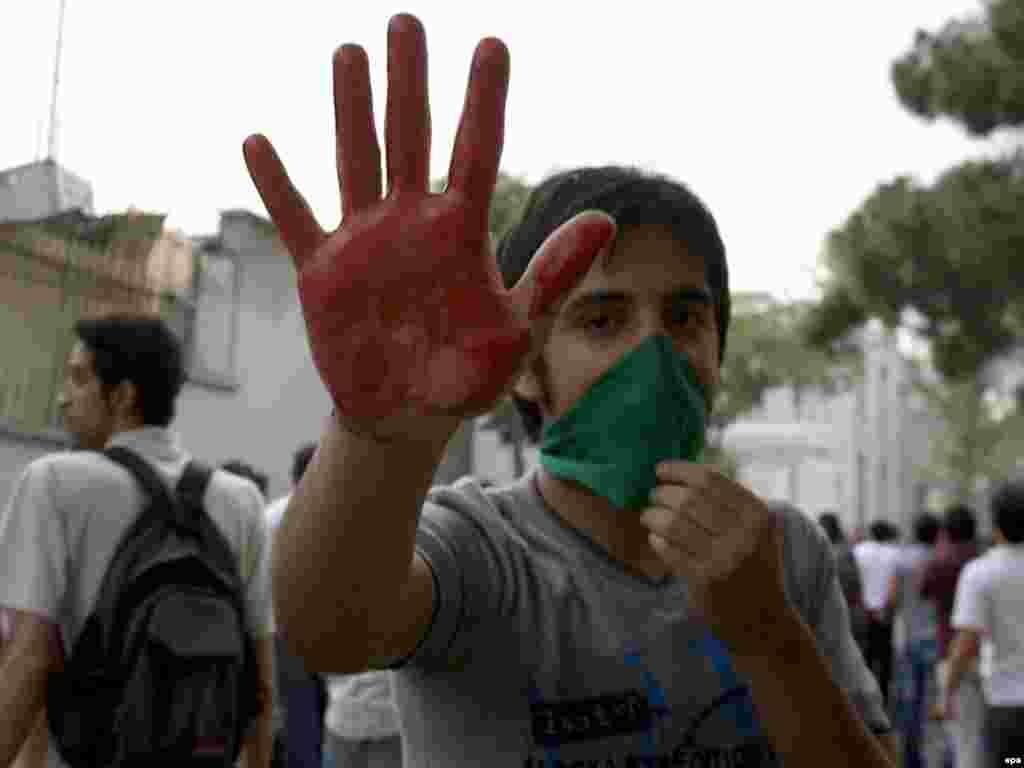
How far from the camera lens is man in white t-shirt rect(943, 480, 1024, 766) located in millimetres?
5516

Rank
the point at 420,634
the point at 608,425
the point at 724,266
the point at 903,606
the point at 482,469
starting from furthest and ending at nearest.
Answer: the point at 482,469 < the point at 903,606 < the point at 724,266 < the point at 608,425 < the point at 420,634

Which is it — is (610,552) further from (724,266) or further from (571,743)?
(724,266)

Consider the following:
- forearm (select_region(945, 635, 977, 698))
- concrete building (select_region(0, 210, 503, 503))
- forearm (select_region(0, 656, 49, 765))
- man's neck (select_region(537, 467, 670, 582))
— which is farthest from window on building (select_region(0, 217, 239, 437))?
forearm (select_region(945, 635, 977, 698))

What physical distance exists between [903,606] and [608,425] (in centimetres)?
845

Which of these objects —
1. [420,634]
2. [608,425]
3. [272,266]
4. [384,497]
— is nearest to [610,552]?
[608,425]

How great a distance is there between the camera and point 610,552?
169 centimetres

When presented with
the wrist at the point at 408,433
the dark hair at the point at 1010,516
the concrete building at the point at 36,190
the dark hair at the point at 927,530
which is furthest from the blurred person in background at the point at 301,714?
the dark hair at the point at 927,530

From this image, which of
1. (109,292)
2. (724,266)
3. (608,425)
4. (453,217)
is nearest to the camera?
(453,217)

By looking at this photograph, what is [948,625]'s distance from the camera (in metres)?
8.28

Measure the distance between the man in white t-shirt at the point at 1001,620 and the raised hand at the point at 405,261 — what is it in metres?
4.78

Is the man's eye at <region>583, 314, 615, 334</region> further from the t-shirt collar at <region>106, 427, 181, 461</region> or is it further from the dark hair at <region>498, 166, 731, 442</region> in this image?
the t-shirt collar at <region>106, 427, 181, 461</region>

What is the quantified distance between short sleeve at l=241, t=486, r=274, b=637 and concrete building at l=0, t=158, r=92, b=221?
3.78ft

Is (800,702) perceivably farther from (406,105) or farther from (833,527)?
(833,527)

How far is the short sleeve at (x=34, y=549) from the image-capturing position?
9.05 ft
